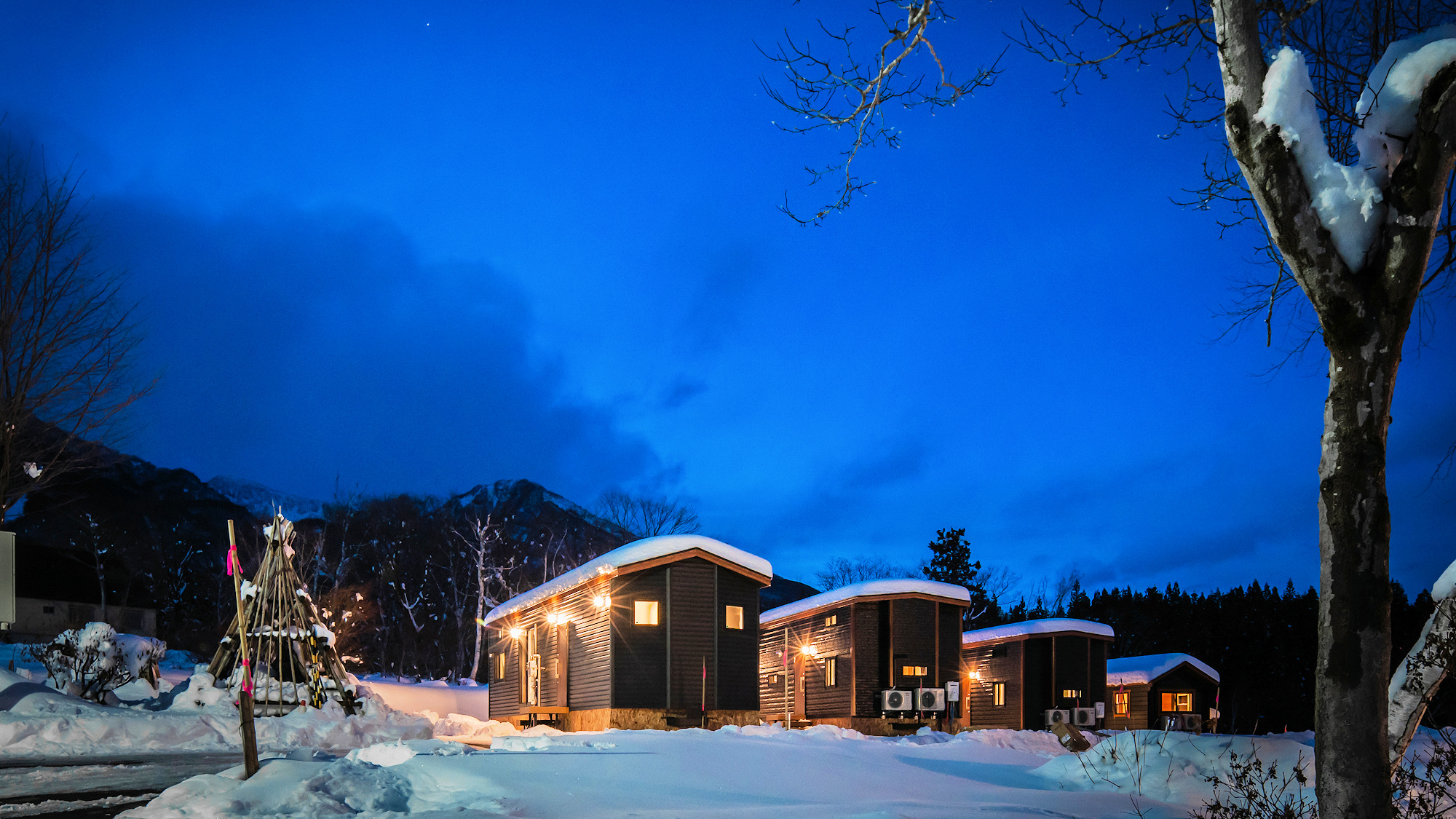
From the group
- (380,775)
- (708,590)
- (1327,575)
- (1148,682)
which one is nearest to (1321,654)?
(1327,575)

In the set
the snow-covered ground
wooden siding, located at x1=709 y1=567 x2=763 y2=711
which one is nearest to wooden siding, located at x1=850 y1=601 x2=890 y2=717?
wooden siding, located at x1=709 y1=567 x2=763 y2=711

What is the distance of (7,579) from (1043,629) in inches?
1221

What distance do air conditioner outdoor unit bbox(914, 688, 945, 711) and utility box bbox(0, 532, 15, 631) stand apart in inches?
906

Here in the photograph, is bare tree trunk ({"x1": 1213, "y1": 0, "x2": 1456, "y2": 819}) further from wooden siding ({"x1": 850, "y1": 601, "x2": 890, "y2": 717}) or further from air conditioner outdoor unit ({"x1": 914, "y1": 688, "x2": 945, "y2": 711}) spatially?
wooden siding ({"x1": 850, "y1": 601, "x2": 890, "y2": 717})

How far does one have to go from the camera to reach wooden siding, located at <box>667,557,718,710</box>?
22.7 meters

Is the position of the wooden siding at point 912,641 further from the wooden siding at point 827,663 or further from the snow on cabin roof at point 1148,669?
the snow on cabin roof at point 1148,669

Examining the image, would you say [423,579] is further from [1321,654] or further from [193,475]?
[1321,654]

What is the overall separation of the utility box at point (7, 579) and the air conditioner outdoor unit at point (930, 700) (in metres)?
23.0

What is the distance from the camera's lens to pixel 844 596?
Result: 29406 millimetres

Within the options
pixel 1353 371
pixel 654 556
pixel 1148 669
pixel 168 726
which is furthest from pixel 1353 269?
pixel 1148 669

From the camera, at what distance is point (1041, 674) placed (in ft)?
112

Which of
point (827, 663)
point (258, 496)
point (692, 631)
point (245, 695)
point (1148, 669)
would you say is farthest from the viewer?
point (258, 496)

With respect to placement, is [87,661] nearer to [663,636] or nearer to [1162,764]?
[663,636]

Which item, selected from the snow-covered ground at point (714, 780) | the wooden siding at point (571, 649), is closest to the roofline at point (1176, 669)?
the wooden siding at point (571, 649)
